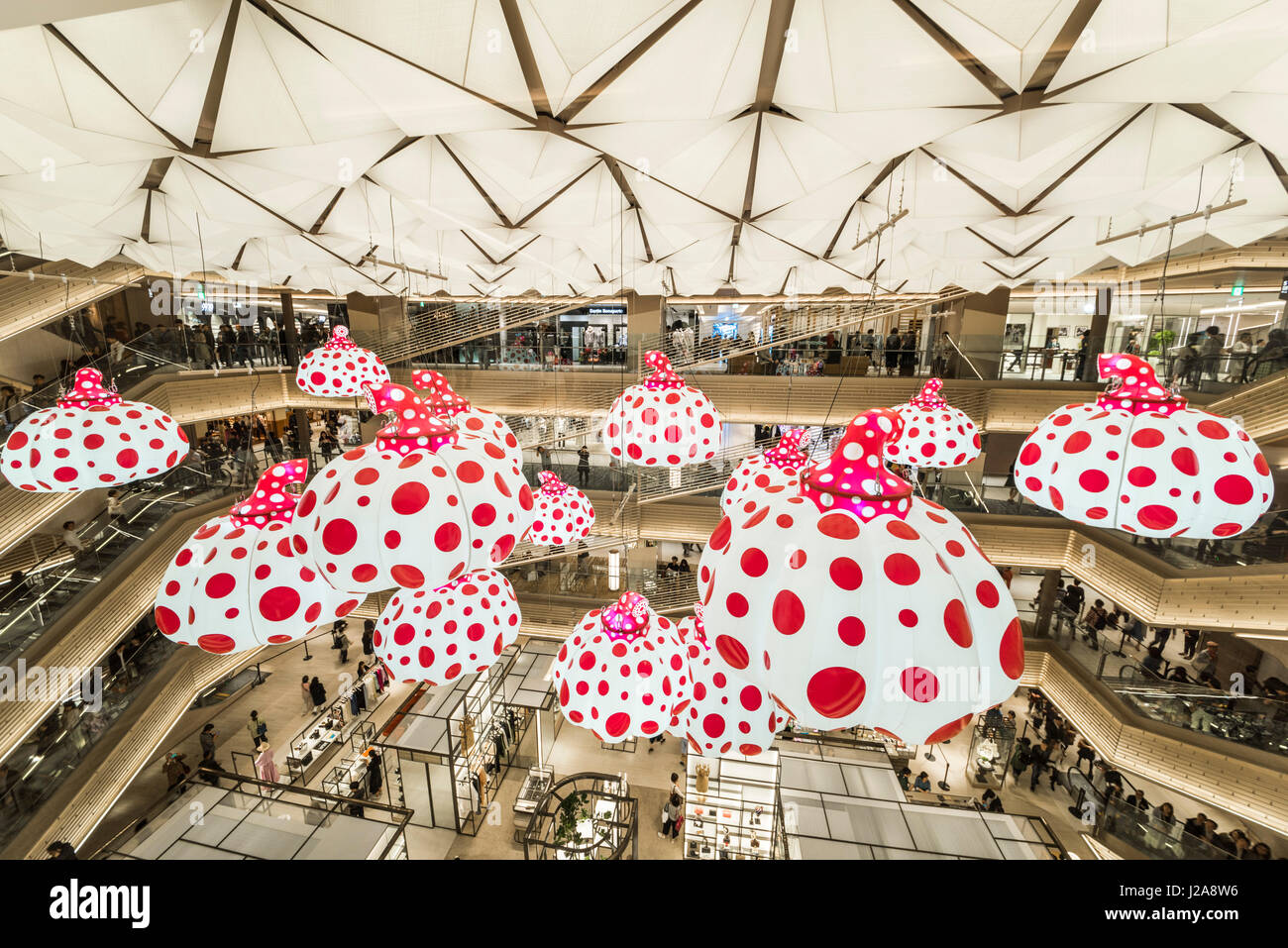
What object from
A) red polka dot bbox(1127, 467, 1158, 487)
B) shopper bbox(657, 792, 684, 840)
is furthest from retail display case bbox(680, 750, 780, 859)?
red polka dot bbox(1127, 467, 1158, 487)

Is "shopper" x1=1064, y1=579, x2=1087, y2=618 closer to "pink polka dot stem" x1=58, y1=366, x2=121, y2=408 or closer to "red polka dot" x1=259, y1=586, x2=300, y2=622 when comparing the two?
"red polka dot" x1=259, y1=586, x2=300, y2=622

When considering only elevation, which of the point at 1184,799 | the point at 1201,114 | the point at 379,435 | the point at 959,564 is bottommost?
the point at 1184,799

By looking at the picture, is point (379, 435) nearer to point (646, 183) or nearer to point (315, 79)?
point (315, 79)

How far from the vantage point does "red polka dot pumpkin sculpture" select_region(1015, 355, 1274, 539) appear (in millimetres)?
2695

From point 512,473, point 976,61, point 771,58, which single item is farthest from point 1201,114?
point 512,473

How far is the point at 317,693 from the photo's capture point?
1295cm

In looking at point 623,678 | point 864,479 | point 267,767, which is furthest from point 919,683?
point 267,767

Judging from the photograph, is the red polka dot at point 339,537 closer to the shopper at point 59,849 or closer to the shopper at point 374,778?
the shopper at point 59,849

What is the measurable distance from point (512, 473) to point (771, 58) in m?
2.28

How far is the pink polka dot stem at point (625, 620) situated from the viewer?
3406 mm

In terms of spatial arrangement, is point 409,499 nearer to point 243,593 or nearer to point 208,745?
point 243,593

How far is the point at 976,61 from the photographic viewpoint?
2359 mm

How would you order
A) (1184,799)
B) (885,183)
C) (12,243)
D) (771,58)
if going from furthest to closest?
(1184,799) → (12,243) → (885,183) → (771,58)

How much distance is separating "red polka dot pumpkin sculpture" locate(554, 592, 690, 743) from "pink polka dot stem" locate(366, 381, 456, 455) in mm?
1634
